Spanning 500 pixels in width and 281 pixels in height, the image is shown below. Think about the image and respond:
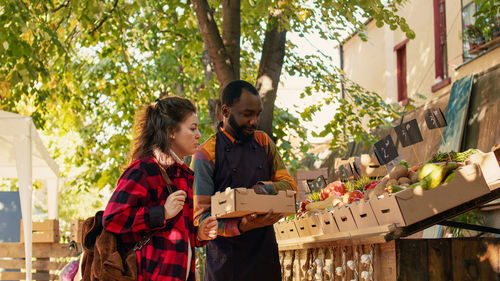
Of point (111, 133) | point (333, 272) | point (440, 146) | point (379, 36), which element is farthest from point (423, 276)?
point (379, 36)

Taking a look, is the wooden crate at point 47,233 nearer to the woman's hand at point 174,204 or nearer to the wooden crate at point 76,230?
the wooden crate at point 76,230

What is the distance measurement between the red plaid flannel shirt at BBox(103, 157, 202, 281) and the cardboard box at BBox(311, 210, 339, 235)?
1087 mm

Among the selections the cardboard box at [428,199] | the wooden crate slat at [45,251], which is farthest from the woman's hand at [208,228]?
the wooden crate slat at [45,251]

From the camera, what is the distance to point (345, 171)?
18.6ft

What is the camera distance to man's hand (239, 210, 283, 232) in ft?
11.2

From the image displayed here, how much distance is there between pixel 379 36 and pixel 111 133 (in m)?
9.42

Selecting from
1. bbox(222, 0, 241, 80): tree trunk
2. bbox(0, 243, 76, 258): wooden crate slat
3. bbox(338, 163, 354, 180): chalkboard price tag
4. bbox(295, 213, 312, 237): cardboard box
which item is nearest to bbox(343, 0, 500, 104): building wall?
bbox(222, 0, 241, 80): tree trunk

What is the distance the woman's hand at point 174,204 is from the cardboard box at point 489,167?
61.4 inches

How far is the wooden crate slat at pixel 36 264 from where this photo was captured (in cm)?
1011

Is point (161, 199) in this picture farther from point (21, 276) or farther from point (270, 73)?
point (21, 276)

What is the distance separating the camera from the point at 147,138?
11.0 feet

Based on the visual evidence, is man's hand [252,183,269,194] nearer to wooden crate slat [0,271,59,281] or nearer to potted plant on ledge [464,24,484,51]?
wooden crate slat [0,271,59,281]

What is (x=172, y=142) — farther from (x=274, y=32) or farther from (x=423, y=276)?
(x=274, y=32)

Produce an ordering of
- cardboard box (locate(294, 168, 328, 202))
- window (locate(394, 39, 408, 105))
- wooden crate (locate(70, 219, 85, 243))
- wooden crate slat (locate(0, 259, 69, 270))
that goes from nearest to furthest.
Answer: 1. cardboard box (locate(294, 168, 328, 202))
2. wooden crate (locate(70, 219, 85, 243))
3. wooden crate slat (locate(0, 259, 69, 270))
4. window (locate(394, 39, 408, 105))
